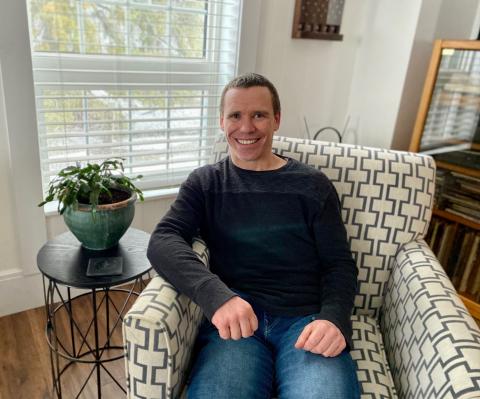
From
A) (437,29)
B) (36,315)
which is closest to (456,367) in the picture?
(36,315)

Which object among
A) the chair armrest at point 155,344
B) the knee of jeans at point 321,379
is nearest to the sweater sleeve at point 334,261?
→ the knee of jeans at point 321,379

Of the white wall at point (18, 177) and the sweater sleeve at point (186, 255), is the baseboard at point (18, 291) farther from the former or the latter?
the sweater sleeve at point (186, 255)

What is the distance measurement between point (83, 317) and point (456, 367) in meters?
1.49

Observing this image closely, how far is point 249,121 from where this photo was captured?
1.17m

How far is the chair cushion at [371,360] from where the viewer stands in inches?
39.2

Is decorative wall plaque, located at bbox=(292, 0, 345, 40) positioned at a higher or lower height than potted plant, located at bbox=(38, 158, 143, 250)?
higher

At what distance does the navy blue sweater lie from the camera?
1.13 meters

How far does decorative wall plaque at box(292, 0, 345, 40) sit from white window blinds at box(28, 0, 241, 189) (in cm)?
34

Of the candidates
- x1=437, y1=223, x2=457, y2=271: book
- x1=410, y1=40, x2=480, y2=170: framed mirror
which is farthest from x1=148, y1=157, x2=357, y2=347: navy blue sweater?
x1=437, y1=223, x2=457, y2=271: book

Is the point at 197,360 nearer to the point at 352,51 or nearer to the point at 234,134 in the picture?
the point at 234,134

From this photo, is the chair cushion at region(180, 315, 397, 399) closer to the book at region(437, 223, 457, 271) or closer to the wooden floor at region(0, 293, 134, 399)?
the wooden floor at region(0, 293, 134, 399)

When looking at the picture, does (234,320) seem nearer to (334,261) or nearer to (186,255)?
(186,255)

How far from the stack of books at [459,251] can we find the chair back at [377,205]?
35.7 inches

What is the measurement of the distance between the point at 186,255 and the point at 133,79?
103cm
